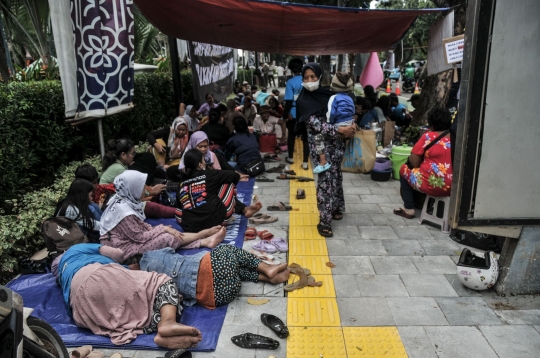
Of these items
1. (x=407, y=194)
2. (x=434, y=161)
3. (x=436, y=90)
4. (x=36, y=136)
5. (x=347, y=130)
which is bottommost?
(x=407, y=194)

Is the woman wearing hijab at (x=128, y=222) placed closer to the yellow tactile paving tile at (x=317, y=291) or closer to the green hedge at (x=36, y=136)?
the yellow tactile paving tile at (x=317, y=291)

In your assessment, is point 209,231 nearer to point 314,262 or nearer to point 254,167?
point 314,262

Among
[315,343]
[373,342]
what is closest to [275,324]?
[315,343]

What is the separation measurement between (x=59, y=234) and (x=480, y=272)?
12.7 ft

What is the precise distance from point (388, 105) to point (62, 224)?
7.51 meters

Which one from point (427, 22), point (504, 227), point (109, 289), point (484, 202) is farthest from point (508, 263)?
point (427, 22)

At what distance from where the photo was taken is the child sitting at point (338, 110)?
4633mm

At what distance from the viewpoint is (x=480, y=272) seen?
348 centimetres

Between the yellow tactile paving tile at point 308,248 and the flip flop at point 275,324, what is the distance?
1.22 metres

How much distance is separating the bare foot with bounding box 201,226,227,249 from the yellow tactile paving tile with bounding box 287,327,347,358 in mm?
1616

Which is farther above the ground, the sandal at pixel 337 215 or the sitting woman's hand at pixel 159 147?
the sitting woman's hand at pixel 159 147

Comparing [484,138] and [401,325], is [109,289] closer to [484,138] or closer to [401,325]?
[401,325]

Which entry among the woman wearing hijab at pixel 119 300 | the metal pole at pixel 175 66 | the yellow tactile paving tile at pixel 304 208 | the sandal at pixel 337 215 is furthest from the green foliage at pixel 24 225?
the metal pole at pixel 175 66

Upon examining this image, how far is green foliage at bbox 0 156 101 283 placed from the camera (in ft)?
12.9
